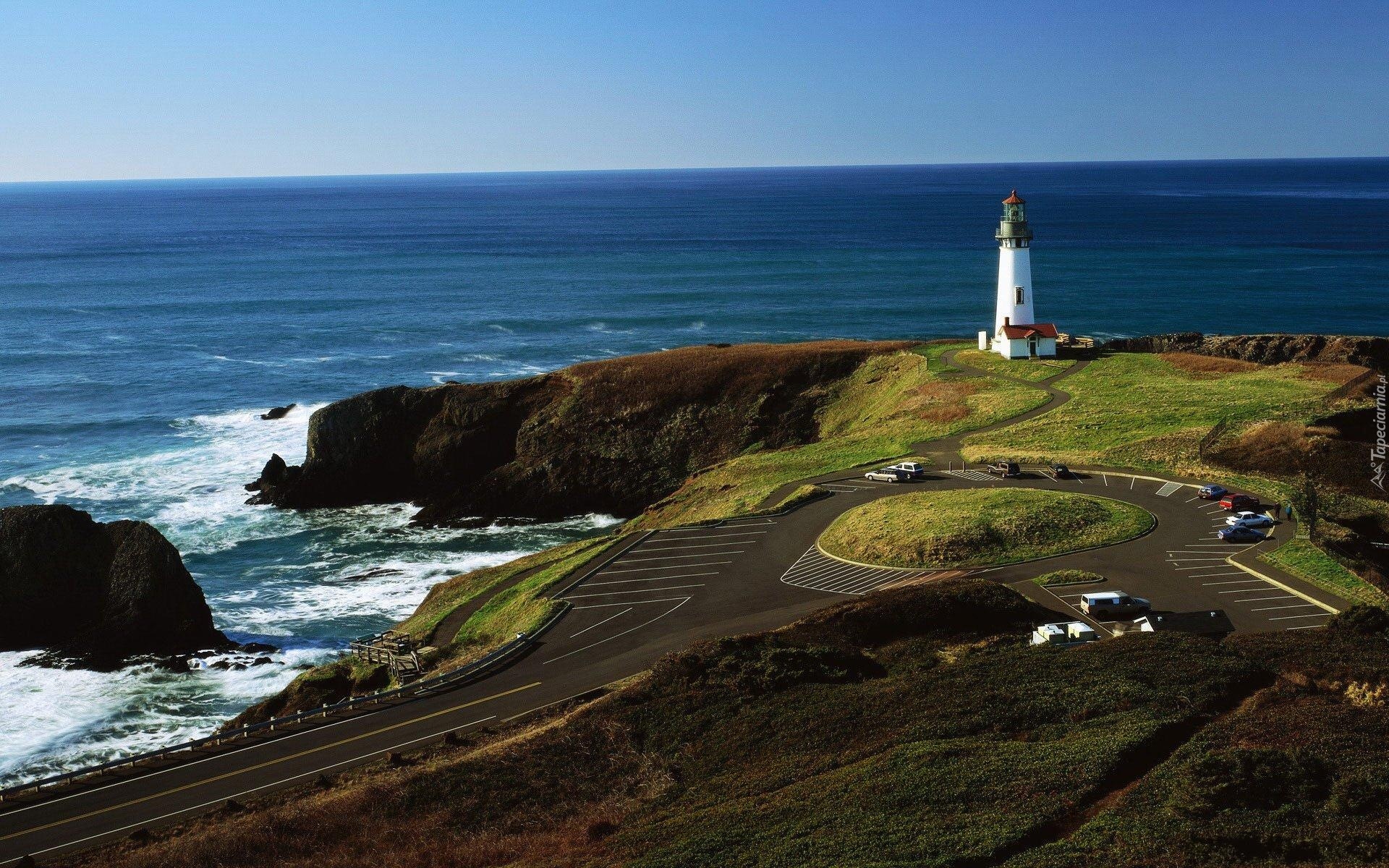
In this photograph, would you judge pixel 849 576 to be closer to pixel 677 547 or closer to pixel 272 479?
pixel 677 547

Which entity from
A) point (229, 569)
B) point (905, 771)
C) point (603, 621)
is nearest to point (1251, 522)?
point (905, 771)

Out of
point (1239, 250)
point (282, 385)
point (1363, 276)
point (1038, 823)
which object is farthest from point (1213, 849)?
point (1239, 250)

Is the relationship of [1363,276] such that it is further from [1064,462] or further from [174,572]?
[174,572]

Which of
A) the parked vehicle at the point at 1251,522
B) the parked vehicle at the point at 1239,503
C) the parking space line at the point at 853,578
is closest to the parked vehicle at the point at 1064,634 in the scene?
the parking space line at the point at 853,578

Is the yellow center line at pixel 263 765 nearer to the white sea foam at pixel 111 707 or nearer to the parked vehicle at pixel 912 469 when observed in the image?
the white sea foam at pixel 111 707

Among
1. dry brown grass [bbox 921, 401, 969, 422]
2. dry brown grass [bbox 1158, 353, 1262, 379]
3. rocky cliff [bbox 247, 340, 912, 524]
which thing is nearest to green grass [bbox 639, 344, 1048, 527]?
dry brown grass [bbox 921, 401, 969, 422]
